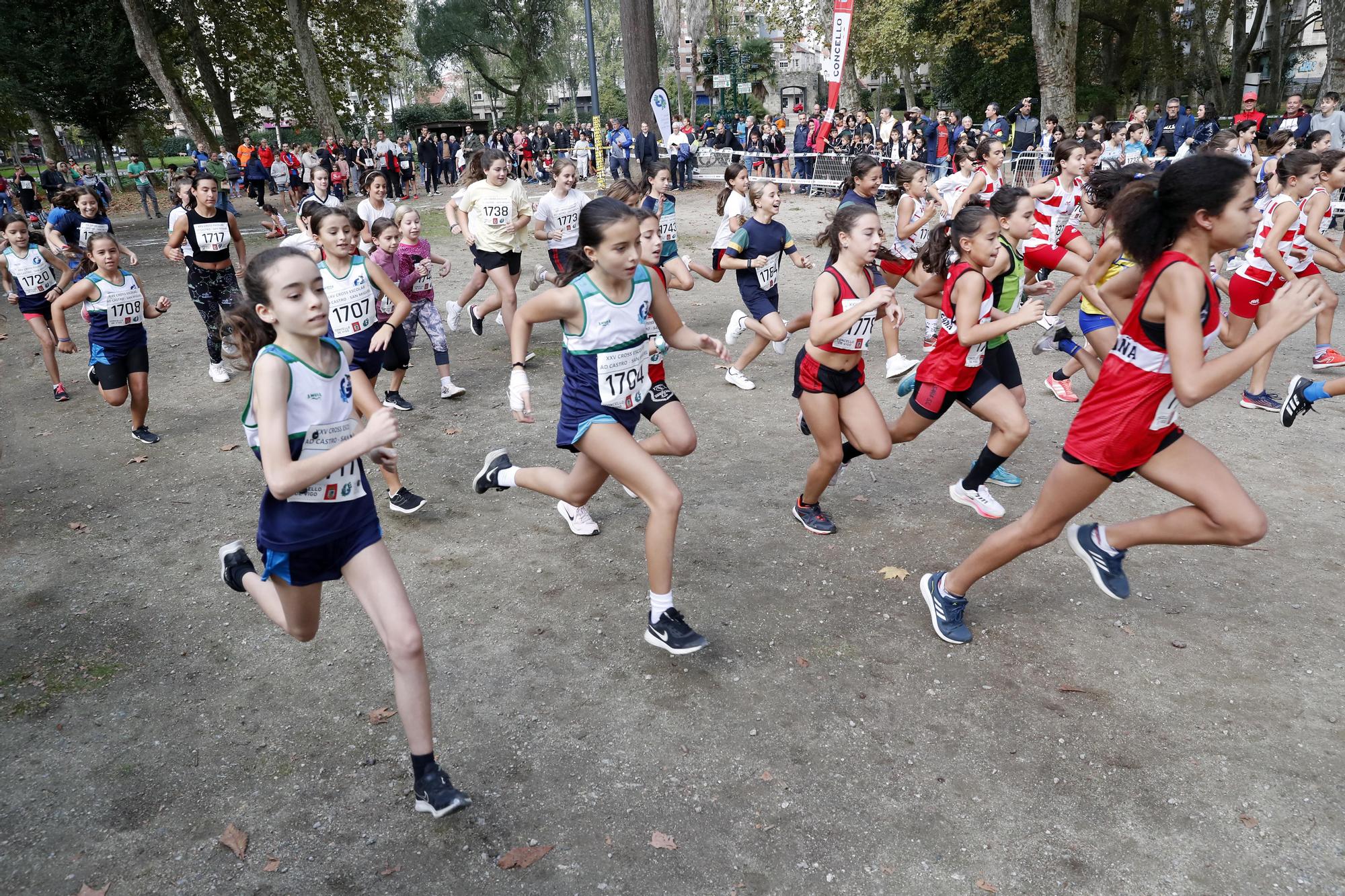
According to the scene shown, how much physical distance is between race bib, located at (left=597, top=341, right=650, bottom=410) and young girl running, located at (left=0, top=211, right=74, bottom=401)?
21.2 ft

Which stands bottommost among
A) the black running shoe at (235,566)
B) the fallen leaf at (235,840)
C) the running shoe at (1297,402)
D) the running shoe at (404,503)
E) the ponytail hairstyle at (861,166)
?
the fallen leaf at (235,840)

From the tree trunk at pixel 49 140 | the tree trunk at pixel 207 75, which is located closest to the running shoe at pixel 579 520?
the tree trunk at pixel 207 75

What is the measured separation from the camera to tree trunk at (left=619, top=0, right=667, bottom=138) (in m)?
21.8

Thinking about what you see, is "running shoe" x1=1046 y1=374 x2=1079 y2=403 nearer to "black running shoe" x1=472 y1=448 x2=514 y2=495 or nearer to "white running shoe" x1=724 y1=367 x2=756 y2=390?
"white running shoe" x1=724 y1=367 x2=756 y2=390

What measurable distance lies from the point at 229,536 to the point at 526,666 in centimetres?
260

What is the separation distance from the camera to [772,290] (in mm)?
7848

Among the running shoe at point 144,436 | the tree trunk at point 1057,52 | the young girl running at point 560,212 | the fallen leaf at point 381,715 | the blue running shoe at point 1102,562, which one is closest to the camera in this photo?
the fallen leaf at point 381,715

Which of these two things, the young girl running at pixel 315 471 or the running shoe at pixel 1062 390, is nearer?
the young girl running at pixel 315 471

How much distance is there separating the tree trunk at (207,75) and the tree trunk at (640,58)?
17.6 meters

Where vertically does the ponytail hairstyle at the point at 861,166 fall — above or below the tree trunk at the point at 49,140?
below

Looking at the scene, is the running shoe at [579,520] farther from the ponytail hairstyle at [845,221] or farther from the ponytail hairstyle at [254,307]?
the ponytail hairstyle at [254,307]

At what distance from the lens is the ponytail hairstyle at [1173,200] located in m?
3.19

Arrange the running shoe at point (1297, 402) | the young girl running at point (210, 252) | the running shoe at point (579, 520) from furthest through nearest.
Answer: the young girl running at point (210, 252) < the running shoe at point (579, 520) < the running shoe at point (1297, 402)

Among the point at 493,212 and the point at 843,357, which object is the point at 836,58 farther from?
the point at 843,357
